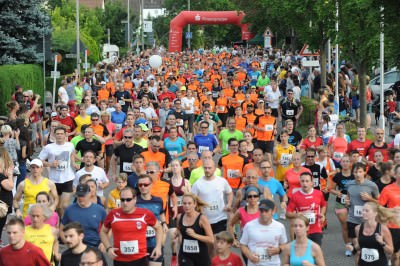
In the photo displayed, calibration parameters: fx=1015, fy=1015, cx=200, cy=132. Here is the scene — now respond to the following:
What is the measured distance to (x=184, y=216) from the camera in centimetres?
1052

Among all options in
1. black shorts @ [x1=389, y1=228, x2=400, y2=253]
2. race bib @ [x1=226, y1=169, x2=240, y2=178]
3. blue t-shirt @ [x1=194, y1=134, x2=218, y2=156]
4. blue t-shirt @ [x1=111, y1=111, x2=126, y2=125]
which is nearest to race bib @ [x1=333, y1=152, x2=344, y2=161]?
blue t-shirt @ [x1=194, y1=134, x2=218, y2=156]

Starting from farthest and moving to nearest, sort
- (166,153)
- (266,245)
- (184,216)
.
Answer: (166,153), (184,216), (266,245)

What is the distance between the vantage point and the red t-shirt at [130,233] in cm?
995

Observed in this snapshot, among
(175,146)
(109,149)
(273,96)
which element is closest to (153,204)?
(175,146)

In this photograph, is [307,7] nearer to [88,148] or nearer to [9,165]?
[88,148]

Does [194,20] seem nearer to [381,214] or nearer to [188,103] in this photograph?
[188,103]

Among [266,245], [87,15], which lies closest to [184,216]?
[266,245]

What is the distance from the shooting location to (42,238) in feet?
32.8

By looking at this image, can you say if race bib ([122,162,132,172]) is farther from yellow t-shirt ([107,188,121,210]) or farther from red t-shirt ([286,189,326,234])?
red t-shirt ([286,189,326,234])

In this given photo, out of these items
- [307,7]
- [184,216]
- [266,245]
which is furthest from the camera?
[307,7]

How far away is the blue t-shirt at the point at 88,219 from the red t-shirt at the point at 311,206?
2327mm

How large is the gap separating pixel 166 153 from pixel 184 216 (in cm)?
459

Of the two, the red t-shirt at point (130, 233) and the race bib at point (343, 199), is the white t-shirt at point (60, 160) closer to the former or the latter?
the race bib at point (343, 199)

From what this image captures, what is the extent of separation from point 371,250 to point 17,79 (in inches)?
908
